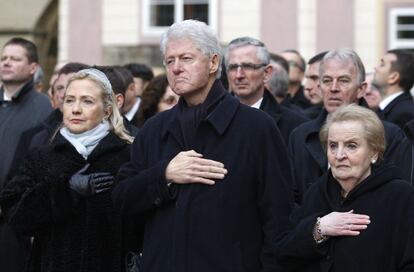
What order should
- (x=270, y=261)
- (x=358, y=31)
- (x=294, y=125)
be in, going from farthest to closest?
(x=358, y=31) < (x=294, y=125) < (x=270, y=261)

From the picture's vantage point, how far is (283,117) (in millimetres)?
7328

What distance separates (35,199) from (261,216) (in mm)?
1364

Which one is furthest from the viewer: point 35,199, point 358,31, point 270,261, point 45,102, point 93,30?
point 93,30

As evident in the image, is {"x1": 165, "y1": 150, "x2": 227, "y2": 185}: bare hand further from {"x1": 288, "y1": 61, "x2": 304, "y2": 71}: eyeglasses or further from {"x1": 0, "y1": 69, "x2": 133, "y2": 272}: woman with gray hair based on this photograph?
{"x1": 288, "y1": 61, "x2": 304, "y2": 71}: eyeglasses

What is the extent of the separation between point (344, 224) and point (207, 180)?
2.40 feet

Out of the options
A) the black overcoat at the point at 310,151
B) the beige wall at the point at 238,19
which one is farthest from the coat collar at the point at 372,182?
the beige wall at the point at 238,19

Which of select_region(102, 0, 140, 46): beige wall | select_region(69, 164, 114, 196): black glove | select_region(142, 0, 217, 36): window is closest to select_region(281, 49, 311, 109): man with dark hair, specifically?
select_region(69, 164, 114, 196): black glove

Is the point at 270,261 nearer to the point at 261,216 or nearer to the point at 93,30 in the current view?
the point at 261,216

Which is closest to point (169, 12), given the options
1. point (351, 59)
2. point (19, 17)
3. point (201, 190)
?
point (19, 17)

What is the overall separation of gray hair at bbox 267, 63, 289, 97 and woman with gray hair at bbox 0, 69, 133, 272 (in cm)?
280

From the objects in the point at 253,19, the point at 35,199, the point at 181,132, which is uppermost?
the point at 253,19

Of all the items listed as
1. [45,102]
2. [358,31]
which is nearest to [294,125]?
[45,102]

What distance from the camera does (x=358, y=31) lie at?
16281mm

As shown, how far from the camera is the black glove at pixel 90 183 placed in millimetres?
5672
